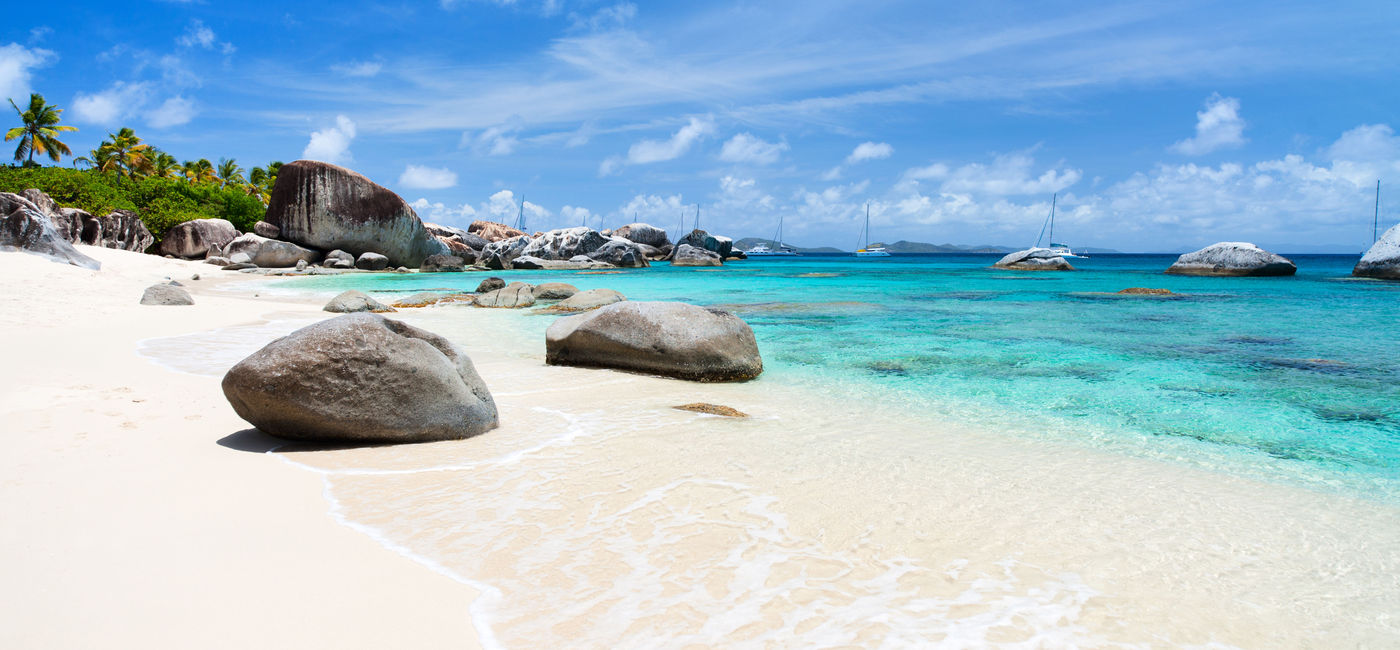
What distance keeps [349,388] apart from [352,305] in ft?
36.0

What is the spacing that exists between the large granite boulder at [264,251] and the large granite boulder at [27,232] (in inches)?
556

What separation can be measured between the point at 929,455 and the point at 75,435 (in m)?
5.60

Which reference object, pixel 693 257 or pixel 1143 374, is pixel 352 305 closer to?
pixel 1143 374

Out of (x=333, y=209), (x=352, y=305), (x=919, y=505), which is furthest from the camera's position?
(x=333, y=209)

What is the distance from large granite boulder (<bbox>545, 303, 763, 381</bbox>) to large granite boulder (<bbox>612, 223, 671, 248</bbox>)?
5525cm

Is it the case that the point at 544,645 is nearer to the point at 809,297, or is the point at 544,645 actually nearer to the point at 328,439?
the point at 328,439

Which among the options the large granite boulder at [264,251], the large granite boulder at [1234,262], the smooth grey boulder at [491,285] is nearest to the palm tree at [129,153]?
the large granite boulder at [264,251]

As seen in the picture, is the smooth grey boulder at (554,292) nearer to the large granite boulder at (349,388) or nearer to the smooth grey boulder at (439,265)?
the large granite boulder at (349,388)

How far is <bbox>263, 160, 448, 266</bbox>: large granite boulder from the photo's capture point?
113 ft

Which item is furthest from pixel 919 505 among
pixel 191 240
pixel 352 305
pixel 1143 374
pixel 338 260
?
pixel 191 240

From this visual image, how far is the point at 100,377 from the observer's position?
6.28 meters

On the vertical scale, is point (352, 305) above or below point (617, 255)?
below

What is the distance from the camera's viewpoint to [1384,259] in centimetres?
3131

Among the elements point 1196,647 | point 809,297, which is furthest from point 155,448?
point 809,297
